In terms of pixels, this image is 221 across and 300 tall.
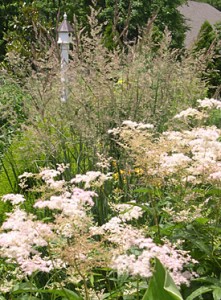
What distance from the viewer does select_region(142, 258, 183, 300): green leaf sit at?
5.17 ft

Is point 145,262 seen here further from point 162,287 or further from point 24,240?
point 24,240

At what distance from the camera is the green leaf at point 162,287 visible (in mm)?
1577

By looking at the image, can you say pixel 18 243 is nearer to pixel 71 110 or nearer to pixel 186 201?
pixel 186 201

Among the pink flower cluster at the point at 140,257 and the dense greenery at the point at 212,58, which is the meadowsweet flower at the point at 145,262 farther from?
the dense greenery at the point at 212,58

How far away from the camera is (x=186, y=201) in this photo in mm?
2361

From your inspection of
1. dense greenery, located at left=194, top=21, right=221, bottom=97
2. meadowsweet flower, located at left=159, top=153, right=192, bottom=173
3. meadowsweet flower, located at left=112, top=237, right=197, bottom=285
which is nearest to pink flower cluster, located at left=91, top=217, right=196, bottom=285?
meadowsweet flower, located at left=112, top=237, right=197, bottom=285

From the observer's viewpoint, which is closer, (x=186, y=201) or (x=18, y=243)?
(x=18, y=243)

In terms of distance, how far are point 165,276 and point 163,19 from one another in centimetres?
2041

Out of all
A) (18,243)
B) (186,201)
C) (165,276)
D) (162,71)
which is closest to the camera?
(165,276)

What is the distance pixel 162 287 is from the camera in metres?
1.65

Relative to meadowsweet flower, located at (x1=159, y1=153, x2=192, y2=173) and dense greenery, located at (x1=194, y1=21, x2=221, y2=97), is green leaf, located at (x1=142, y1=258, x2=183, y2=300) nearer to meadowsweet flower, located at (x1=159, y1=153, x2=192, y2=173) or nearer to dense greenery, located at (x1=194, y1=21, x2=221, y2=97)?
meadowsweet flower, located at (x1=159, y1=153, x2=192, y2=173)

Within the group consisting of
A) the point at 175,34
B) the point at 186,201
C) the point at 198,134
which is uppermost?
the point at 198,134

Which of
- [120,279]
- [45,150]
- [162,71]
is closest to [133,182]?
[45,150]

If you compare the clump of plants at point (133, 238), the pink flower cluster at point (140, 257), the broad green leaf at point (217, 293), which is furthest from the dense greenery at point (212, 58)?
the pink flower cluster at point (140, 257)
